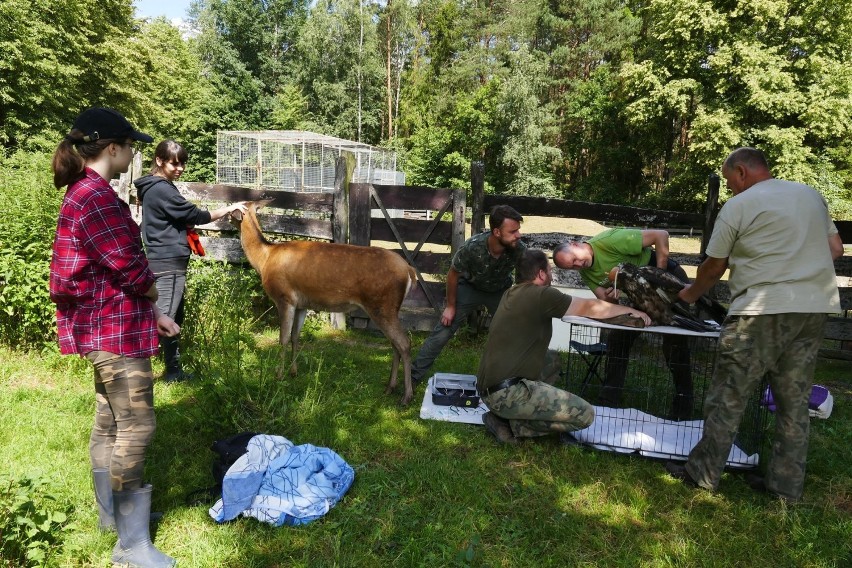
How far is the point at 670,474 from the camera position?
4.08m

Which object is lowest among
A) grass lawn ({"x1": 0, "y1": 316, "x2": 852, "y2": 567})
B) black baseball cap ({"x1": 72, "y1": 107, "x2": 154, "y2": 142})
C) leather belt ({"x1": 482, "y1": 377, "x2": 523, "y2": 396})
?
grass lawn ({"x1": 0, "y1": 316, "x2": 852, "y2": 567})

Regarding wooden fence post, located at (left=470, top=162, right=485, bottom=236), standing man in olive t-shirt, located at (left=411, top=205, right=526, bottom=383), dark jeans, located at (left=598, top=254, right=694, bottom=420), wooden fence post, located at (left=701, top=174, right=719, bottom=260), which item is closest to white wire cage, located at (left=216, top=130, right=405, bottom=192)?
wooden fence post, located at (left=470, top=162, right=485, bottom=236)

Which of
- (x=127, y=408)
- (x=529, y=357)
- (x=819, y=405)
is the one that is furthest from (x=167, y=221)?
(x=819, y=405)

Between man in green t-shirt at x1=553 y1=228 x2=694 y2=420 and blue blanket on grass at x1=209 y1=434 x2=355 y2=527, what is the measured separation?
2.40 m

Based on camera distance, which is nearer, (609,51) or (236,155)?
(236,155)

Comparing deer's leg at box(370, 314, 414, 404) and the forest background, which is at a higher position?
the forest background

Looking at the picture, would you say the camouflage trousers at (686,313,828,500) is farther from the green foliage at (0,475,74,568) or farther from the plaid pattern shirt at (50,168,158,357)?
the green foliage at (0,475,74,568)

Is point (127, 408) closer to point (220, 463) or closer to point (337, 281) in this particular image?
point (220, 463)

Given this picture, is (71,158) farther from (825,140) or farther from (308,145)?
(825,140)

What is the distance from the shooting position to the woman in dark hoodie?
499 cm

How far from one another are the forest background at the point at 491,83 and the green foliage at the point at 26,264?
1.89m

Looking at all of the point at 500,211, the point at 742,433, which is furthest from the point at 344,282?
the point at 742,433

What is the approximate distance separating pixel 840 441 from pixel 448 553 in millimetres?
3611

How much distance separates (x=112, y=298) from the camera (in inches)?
107
